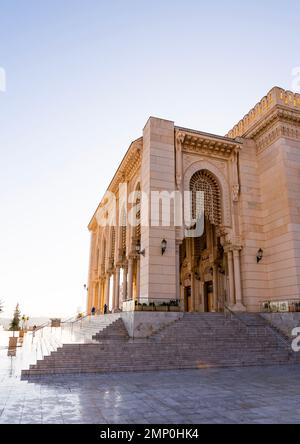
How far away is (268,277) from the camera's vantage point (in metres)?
16.6

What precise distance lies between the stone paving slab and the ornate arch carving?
31.4ft

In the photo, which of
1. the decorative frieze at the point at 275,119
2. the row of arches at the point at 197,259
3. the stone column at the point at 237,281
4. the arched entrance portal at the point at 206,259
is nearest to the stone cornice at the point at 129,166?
the row of arches at the point at 197,259

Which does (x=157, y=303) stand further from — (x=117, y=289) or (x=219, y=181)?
(x=117, y=289)

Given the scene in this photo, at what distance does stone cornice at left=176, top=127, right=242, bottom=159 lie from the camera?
56.6ft

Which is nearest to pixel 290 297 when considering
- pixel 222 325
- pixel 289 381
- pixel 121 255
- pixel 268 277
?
pixel 268 277

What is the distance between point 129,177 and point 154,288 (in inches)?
355

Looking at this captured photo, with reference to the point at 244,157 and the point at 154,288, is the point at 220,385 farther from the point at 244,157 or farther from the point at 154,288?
the point at 244,157

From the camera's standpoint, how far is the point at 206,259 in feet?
71.6

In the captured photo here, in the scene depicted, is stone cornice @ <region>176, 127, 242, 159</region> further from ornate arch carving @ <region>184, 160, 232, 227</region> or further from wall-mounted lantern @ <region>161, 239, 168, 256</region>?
wall-mounted lantern @ <region>161, 239, 168, 256</region>

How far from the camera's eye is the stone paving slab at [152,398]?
479cm

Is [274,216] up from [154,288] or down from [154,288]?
up

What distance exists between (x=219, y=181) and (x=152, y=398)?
1369cm

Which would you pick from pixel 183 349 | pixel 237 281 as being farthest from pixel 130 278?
pixel 183 349

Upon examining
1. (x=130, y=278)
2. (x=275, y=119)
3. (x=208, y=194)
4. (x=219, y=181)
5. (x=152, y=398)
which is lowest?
(x=152, y=398)
